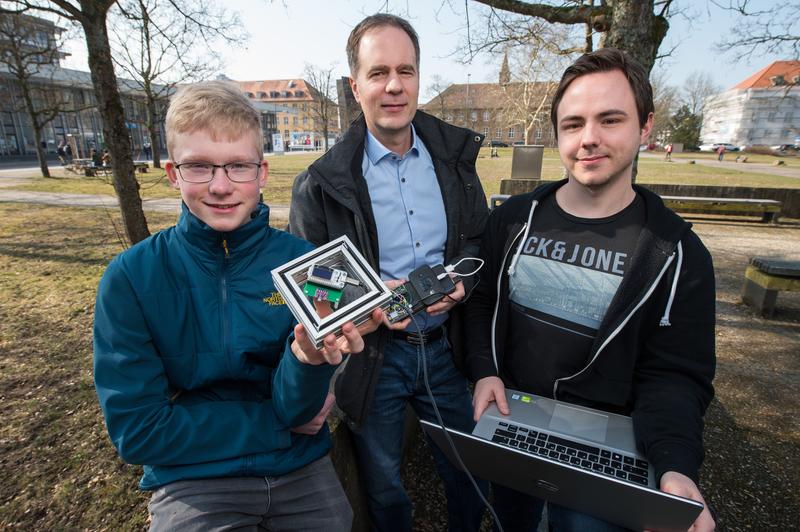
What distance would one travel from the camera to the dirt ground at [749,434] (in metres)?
2.64

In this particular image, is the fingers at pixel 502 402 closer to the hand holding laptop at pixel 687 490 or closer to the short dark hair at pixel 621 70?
the hand holding laptop at pixel 687 490

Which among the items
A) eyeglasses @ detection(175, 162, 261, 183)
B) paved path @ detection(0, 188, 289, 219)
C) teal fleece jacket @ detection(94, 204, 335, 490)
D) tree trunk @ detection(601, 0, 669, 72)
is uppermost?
tree trunk @ detection(601, 0, 669, 72)

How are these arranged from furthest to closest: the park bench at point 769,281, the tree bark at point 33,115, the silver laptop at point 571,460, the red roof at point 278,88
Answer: the red roof at point 278,88, the tree bark at point 33,115, the park bench at point 769,281, the silver laptop at point 571,460

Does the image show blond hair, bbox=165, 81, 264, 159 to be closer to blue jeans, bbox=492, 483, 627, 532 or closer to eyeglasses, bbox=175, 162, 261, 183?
eyeglasses, bbox=175, 162, 261, 183

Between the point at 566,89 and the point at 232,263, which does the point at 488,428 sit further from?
the point at 566,89

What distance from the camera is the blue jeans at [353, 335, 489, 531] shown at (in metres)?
2.19

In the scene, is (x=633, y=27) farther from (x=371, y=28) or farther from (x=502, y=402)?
(x=502, y=402)

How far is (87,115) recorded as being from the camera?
4922 centimetres

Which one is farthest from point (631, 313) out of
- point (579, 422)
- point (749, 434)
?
point (749, 434)

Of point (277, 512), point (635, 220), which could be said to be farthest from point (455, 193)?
point (277, 512)

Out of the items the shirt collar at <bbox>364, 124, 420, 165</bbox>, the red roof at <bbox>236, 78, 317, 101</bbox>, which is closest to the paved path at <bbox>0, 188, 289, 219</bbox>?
the shirt collar at <bbox>364, 124, 420, 165</bbox>

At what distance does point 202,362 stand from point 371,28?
1673 mm

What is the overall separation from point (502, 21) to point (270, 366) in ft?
21.8

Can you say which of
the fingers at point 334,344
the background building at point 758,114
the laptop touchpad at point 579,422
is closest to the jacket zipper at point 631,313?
the laptop touchpad at point 579,422
